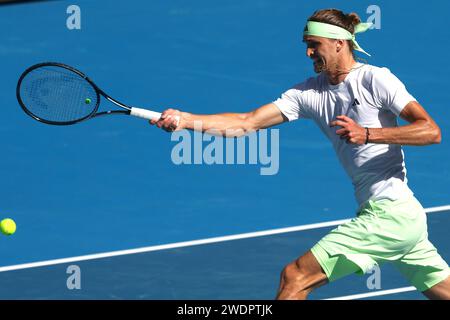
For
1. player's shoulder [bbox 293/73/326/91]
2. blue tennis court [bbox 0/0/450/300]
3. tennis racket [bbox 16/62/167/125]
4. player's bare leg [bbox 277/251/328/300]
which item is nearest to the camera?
player's bare leg [bbox 277/251/328/300]

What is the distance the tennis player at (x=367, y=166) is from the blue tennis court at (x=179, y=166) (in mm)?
1853

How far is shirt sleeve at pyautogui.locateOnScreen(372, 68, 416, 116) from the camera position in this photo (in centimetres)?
955

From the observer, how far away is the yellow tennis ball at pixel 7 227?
12484 millimetres

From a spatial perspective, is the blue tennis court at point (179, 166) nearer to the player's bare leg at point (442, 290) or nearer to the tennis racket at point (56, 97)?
the tennis racket at point (56, 97)

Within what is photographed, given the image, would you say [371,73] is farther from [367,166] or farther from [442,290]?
[442,290]

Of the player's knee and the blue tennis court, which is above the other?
the blue tennis court

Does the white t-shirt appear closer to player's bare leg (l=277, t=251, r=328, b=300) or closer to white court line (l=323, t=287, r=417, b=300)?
player's bare leg (l=277, t=251, r=328, b=300)

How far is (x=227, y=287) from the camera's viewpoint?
1170cm

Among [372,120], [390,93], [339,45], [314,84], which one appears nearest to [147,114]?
[314,84]

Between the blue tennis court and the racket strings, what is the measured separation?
159cm

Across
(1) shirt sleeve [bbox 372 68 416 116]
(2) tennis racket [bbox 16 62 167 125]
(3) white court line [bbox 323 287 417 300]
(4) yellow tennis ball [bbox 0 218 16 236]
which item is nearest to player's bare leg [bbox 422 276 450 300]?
(1) shirt sleeve [bbox 372 68 416 116]

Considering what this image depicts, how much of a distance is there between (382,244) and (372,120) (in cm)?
74

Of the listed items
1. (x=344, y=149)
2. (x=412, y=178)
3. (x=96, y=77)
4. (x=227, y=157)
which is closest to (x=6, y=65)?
(x=96, y=77)

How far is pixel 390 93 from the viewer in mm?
9578
